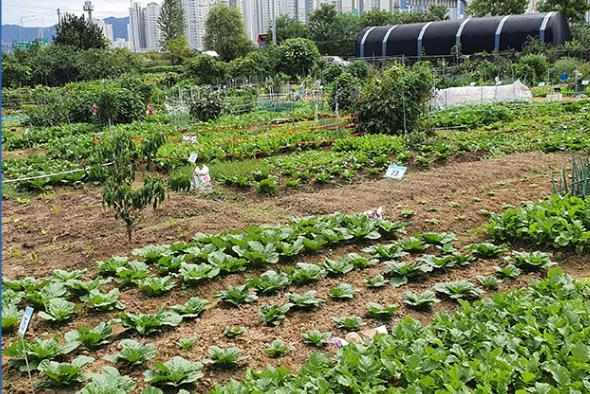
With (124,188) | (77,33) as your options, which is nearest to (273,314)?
(124,188)

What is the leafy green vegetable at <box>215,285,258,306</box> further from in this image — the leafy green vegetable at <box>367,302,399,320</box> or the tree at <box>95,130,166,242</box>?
the tree at <box>95,130,166,242</box>

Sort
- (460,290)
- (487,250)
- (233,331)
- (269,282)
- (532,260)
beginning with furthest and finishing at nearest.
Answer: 1. (487,250)
2. (532,260)
3. (269,282)
4. (460,290)
5. (233,331)

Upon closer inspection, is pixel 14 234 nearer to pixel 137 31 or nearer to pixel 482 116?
pixel 482 116

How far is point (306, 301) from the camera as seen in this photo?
488 cm

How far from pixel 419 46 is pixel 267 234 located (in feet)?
109

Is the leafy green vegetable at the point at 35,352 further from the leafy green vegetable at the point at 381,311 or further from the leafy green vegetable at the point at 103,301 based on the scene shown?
the leafy green vegetable at the point at 381,311

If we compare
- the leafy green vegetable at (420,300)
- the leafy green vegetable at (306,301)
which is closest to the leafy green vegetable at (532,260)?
the leafy green vegetable at (420,300)

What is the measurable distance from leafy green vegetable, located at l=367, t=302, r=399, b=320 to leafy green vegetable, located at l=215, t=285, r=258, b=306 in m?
0.95

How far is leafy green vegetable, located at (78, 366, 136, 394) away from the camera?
356 cm

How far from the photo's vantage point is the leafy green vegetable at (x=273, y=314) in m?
4.68

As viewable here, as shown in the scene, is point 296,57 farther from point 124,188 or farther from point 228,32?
point 124,188

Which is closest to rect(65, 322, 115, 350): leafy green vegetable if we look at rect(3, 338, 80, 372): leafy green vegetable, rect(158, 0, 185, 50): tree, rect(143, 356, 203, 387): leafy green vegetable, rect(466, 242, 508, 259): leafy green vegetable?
rect(3, 338, 80, 372): leafy green vegetable

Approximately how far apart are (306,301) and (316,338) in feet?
1.98

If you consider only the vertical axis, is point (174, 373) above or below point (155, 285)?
below
